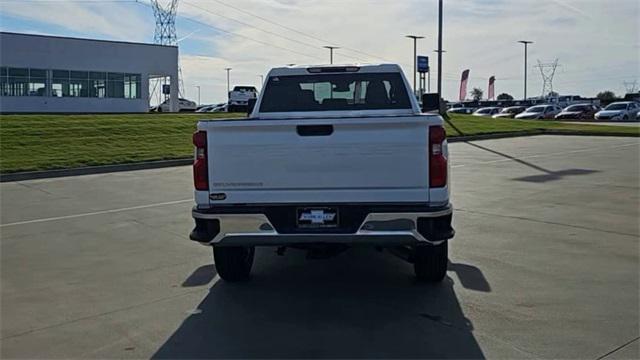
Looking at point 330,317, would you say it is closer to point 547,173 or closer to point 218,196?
point 218,196

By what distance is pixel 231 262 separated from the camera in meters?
6.12

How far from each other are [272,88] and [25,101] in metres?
48.3

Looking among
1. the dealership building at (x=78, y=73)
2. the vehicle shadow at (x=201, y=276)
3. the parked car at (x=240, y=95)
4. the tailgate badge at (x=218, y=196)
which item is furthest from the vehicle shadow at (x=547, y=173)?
the dealership building at (x=78, y=73)

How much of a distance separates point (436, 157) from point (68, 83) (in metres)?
52.6

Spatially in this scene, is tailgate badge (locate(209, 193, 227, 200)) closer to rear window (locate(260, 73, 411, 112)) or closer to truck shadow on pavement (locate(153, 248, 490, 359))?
truck shadow on pavement (locate(153, 248, 490, 359))

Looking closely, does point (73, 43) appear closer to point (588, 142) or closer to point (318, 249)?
point (588, 142)

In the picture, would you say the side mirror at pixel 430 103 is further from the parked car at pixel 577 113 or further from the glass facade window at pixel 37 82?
the glass facade window at pixel 37 82

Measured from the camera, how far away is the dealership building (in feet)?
163

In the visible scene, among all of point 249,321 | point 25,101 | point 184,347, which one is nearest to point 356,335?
point 249,321

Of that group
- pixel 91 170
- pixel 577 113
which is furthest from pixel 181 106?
pixel 91 170

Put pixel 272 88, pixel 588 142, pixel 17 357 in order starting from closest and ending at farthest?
pixel 17 357, pixel 272 88, pixel 588 142

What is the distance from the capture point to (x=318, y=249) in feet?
18.6

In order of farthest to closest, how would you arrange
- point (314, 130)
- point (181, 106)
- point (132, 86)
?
point (181, 106) < point (132, 86) < point (314, 130)

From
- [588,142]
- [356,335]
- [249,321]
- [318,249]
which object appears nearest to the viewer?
[356,335]
